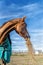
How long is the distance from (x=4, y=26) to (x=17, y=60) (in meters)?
3.35

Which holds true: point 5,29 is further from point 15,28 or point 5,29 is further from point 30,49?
point 30,49

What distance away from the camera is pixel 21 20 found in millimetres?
9930

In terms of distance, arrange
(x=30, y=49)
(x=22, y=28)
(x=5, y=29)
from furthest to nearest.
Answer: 1. (x=5, y=29)
2. (x=22, y=28)
3. (x=30, y=49)

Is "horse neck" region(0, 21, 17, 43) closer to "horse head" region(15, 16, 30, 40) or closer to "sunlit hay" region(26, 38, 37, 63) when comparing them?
"horse head" region(15, 16, 30, 40)

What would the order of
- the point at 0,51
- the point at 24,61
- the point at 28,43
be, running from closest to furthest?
the point at 28,43 < the point at 0,51 < the point at 24,61

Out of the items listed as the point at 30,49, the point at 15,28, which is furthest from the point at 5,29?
the point at 30,49

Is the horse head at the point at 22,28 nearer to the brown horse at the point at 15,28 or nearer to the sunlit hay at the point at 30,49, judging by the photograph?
the brown horse at the point at 15,28

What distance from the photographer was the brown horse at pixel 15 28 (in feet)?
31.8

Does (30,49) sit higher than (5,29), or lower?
lower

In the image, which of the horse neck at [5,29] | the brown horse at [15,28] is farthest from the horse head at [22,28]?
the horse neck at [5,29]

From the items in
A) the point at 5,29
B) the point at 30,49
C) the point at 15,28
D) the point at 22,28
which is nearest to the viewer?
the point at 30,49

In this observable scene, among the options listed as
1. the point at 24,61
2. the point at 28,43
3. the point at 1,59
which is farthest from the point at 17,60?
the point at 28,43

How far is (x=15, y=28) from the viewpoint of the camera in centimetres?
996

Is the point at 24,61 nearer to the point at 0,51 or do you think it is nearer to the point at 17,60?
the point at 17,60
